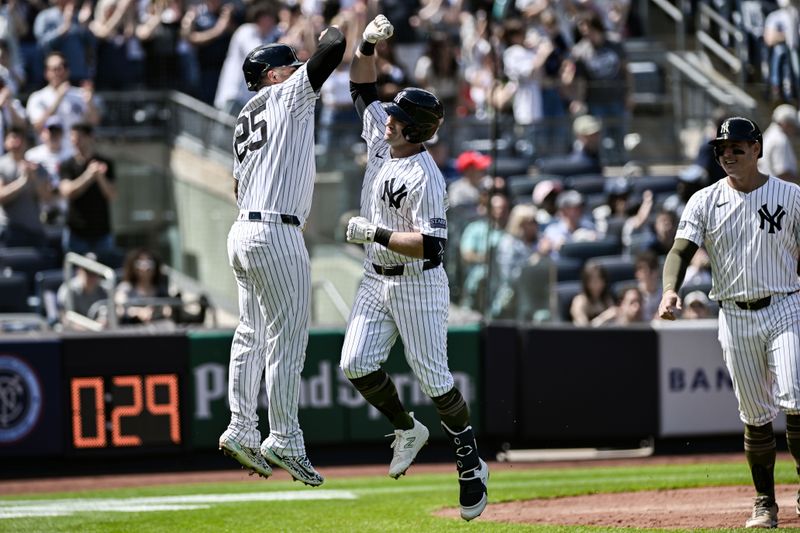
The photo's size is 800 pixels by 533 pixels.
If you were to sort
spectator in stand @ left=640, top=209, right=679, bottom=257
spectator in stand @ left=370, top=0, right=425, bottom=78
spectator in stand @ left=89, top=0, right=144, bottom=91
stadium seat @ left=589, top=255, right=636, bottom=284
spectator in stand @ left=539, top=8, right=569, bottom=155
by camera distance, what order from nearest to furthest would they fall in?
stadium seat @ left=589, top=255, right=636, bottom=284, spectator in stand @ left=640, top=209, right=679, bottom=257, spectator in stand @ left=89, top=0, right=144, bottom=91, spectator in stand @ left=539, top=8, right=569, bottom=155, spectator in stand @ left=370, top=0, right=425, bottom=78

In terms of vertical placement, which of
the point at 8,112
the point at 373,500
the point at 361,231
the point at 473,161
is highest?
the point at 8,112

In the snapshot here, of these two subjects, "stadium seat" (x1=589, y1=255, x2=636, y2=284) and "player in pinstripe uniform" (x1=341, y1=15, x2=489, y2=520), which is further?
"stadium seat" (x1=589, y1=255, x2=636, y2=284)

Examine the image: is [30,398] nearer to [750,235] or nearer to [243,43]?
[243,43]

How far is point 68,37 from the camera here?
16062 millimetres

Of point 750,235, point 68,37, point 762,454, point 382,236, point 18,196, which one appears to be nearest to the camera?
point 382,236

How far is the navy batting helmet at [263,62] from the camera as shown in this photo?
8.26 m

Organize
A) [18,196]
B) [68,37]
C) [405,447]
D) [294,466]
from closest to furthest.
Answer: [294,466], [405,447], [18,196], [68,37]

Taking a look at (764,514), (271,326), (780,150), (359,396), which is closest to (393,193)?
(271,326)

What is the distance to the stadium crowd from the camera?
Answer: 1420cm

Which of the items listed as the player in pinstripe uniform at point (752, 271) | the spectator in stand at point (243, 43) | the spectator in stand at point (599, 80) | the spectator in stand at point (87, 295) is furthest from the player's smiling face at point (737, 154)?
the spectator in stand at point (599, 80)

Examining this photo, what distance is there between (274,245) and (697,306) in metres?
6.83

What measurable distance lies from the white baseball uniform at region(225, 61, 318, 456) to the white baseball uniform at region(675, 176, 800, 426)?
229 cm

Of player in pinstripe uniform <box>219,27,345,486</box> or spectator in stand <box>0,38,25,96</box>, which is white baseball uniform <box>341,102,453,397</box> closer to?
player in pinstripe uniform <box>219,27,345,486</box>

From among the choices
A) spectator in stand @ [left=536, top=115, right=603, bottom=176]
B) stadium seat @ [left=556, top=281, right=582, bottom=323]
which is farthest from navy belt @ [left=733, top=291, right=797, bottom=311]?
spectator in stand @ [left=536, top=115, right=603, bottom=176]
